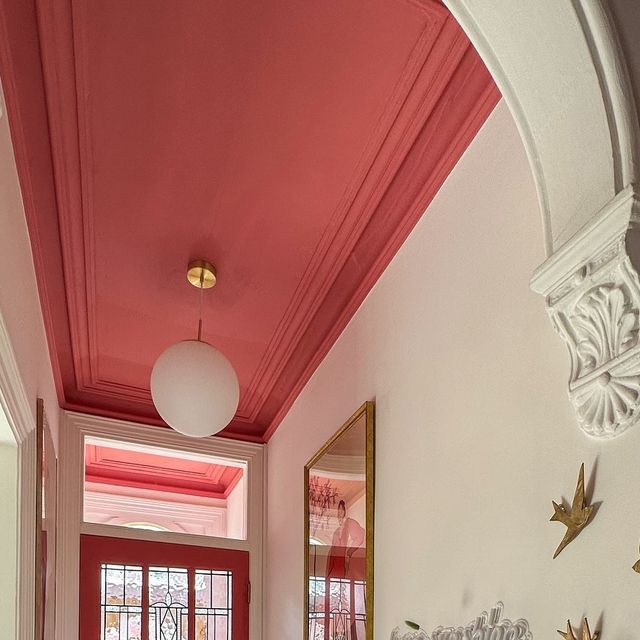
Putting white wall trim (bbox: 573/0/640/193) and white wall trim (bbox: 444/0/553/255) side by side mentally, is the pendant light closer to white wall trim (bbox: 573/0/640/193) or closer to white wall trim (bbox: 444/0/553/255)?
white wall trim (bbox: 444/0/553/255)

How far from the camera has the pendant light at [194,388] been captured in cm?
283

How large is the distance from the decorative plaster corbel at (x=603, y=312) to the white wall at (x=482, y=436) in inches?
2.6

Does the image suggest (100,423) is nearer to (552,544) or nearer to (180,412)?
(180,412)

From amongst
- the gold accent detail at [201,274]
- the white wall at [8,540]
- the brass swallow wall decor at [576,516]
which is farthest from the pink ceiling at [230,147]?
the brass swallow wall decor at [576,516]

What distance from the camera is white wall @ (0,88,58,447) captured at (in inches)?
85.0

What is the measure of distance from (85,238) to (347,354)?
111 cm

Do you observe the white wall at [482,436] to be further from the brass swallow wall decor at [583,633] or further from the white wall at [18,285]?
the white wall at [18,285]

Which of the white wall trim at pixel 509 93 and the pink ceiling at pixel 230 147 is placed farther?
the pink ceiling at pixel 230 147

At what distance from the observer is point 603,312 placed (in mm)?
1454

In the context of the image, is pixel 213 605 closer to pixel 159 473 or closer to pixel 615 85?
pixel 159 473

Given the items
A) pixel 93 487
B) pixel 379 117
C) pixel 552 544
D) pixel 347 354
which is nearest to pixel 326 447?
pixel 347 354

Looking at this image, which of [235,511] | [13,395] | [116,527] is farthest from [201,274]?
[235,511]

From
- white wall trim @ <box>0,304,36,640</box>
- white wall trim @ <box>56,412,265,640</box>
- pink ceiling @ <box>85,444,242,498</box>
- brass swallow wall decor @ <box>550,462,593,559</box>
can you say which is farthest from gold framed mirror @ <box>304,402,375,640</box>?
pink ceiling @ <box>85,444,242,498</box>

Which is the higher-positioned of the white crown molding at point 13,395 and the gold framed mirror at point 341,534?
the white crown molding at point 13,395
